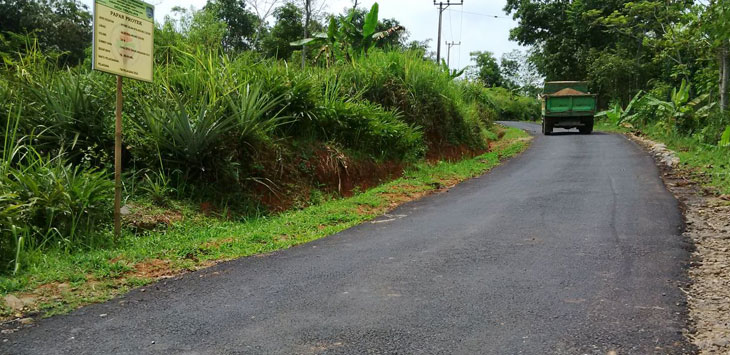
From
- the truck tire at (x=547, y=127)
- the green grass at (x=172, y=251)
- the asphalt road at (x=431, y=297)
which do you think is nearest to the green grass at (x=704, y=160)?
the asphalt road at (x=431, y=297)

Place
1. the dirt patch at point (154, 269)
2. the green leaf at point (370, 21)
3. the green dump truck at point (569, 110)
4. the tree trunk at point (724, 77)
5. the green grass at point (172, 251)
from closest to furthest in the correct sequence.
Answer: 1. the green grass at point (172, 251)
2. the dirt patch at point (154, 269)
3. the green leaf at point (370, 21)
4. the tree trunk at point (724, 77)
5. the green dump truck at point (569, 110)

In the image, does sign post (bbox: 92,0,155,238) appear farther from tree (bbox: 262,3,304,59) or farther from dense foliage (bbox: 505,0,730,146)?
tree (bbox: 262,3,304,59)

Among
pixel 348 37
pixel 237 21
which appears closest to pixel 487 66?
pixel 237 21

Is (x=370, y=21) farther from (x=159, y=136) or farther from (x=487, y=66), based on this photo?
(x=487, y=66)

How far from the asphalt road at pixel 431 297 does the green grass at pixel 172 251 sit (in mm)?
302

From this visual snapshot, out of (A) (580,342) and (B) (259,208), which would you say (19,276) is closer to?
(B) (259,208)

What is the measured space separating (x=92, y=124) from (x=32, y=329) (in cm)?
Result: 457

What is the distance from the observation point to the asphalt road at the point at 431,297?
11.6 feet

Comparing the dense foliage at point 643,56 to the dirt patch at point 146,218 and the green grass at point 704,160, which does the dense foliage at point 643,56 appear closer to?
the green grass at point 704,160

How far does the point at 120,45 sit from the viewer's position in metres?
6.18

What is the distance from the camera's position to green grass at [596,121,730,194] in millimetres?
9940

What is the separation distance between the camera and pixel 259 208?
27.4 feet

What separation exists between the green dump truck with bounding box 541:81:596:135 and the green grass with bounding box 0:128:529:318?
47.8ft

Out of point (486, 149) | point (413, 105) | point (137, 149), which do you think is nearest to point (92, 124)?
point (137, 149)
